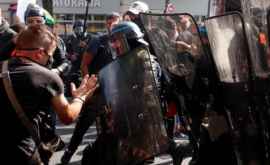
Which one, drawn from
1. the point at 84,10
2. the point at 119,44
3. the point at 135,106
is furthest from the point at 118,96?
the point at 84,10

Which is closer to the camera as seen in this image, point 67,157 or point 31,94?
point 31,94

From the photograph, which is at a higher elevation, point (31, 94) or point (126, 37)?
point (126, 37)

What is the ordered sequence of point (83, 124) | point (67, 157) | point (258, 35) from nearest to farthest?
point (258, 35) → point (83, 124) → point (67, 157)

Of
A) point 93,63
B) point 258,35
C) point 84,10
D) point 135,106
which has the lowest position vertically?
point 84,10

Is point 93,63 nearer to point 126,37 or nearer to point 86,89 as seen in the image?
point 126,37

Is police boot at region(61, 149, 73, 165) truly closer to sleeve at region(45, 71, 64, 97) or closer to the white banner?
the white banner

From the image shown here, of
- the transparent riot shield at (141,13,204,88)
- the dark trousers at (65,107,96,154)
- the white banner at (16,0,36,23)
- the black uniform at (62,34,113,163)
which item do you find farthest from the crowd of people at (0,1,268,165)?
the white banner at (16,0,36,23)

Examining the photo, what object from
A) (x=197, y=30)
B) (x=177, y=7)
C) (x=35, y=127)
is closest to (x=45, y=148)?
(x=35, y=127)

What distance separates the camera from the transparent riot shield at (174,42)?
3.38 meters

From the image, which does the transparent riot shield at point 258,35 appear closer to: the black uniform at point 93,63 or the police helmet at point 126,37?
the police helmet at point 126,37

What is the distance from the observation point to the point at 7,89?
115 inches

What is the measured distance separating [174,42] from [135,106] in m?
0.69

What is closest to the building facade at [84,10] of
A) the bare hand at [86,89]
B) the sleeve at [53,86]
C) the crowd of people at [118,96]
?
the crowd of people at [118,96]

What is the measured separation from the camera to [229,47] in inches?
120
